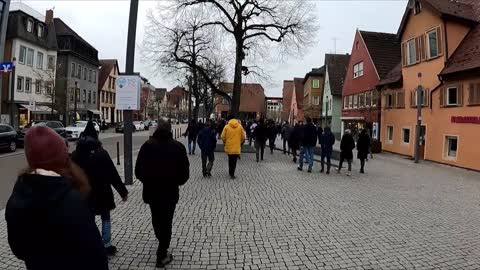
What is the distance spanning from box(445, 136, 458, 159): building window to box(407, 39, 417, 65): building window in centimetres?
557

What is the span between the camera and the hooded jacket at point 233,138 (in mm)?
12844

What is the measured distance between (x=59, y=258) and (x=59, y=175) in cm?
41

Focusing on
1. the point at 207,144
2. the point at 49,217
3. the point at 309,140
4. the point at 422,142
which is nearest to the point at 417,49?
the point at 422,142

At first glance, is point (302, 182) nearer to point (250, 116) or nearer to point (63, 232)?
point (63, 232)

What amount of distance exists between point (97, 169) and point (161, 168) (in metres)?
0.74

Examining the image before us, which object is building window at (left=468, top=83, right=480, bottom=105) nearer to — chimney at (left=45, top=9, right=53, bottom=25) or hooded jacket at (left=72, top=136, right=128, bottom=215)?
hooded jacket at (left=72, top=136, right=128, bottom=215)

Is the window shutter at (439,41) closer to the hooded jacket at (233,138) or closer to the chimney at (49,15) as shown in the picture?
the hooded jacket at (233,138)

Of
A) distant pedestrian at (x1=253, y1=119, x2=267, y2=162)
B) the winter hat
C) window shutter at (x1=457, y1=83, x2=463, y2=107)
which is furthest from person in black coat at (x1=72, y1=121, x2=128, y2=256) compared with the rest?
window shutter at (x1=457, y1=83, x2=463, y2=107)

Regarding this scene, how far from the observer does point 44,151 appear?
2258 millimetres

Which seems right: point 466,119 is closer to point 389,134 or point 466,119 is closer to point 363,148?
point 363,148

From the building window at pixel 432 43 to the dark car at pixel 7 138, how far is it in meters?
21.3

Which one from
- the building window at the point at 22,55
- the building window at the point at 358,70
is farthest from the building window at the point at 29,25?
the building window at the point at 358,70

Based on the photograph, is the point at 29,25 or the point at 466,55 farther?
the point at 29,25

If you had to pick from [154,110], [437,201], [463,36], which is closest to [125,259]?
[437,201]
